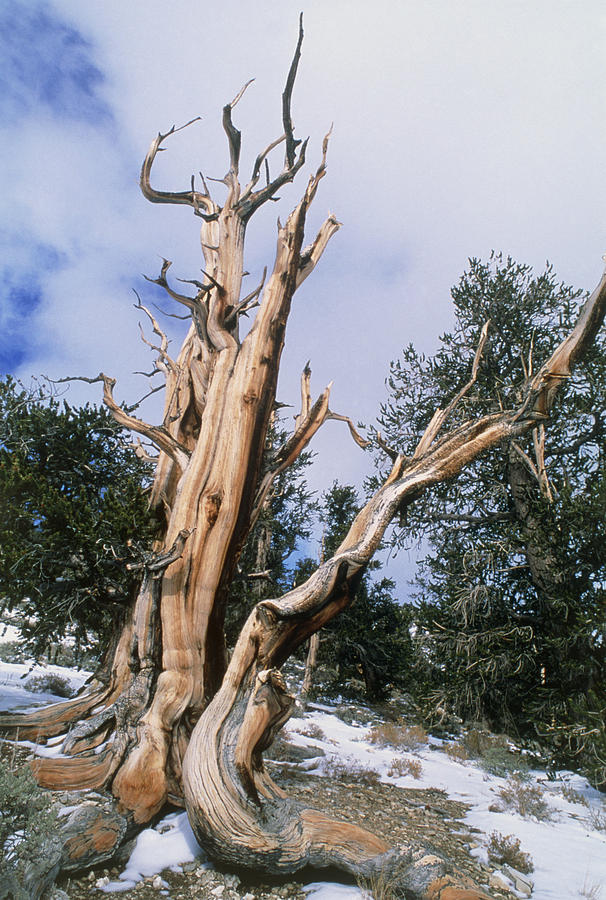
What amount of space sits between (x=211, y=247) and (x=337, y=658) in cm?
975

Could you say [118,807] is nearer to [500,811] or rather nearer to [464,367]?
[500,811]

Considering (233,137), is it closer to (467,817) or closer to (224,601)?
(224,601)

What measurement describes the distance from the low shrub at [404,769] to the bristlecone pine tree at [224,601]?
114 inches

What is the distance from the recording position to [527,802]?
4.87 metres

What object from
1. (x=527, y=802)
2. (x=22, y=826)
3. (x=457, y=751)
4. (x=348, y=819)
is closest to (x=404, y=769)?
(x=527, y=802)

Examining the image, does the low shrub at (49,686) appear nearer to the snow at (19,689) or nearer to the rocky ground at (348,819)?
the snow at (19,689)

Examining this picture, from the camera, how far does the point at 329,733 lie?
300 inches

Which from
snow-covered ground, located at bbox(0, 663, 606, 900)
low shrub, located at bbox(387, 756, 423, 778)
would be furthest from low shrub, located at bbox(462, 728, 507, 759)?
low shrub, located at bbox(387, 756, 423, 778)

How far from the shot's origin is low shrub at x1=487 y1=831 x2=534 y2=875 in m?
3.20

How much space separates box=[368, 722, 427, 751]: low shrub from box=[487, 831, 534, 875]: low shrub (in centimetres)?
406

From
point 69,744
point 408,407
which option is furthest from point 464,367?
point 69,744

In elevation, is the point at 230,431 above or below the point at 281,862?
above

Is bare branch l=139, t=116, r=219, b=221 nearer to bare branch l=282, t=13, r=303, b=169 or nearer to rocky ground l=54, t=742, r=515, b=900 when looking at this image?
bare branch l=282, t=13, r=303, b=169

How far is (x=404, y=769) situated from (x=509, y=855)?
2899 mm
